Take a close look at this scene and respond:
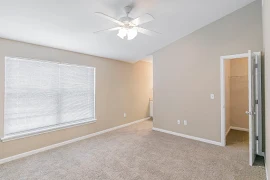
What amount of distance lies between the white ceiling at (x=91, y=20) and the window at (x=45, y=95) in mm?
529

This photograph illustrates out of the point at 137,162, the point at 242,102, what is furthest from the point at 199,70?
the point at 137,162

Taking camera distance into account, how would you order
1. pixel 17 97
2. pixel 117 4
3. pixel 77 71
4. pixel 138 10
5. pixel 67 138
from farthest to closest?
pixel 77 71 → pixel 67 138 → pixel 17 97 → pixel 138 10 → pixel 117 4

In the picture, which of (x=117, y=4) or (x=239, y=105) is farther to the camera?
(x=239, y=105)

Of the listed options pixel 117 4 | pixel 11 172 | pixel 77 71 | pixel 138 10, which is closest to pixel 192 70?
pixel 138 10

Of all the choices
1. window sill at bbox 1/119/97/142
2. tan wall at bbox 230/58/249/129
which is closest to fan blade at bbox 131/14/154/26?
window sill at bbox 1/119/97/142

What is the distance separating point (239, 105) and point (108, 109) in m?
4.17

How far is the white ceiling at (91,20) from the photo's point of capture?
2.26 m

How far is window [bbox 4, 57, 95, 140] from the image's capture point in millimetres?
2939

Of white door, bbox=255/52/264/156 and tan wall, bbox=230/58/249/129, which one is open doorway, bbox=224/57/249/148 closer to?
tan wall, bbox=230/58/249/129

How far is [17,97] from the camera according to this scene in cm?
299

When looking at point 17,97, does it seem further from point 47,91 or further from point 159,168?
point 159,168

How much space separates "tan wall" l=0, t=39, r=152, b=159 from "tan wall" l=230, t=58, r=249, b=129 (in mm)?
2987

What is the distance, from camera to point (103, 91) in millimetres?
4602

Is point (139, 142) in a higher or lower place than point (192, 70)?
→ lower
